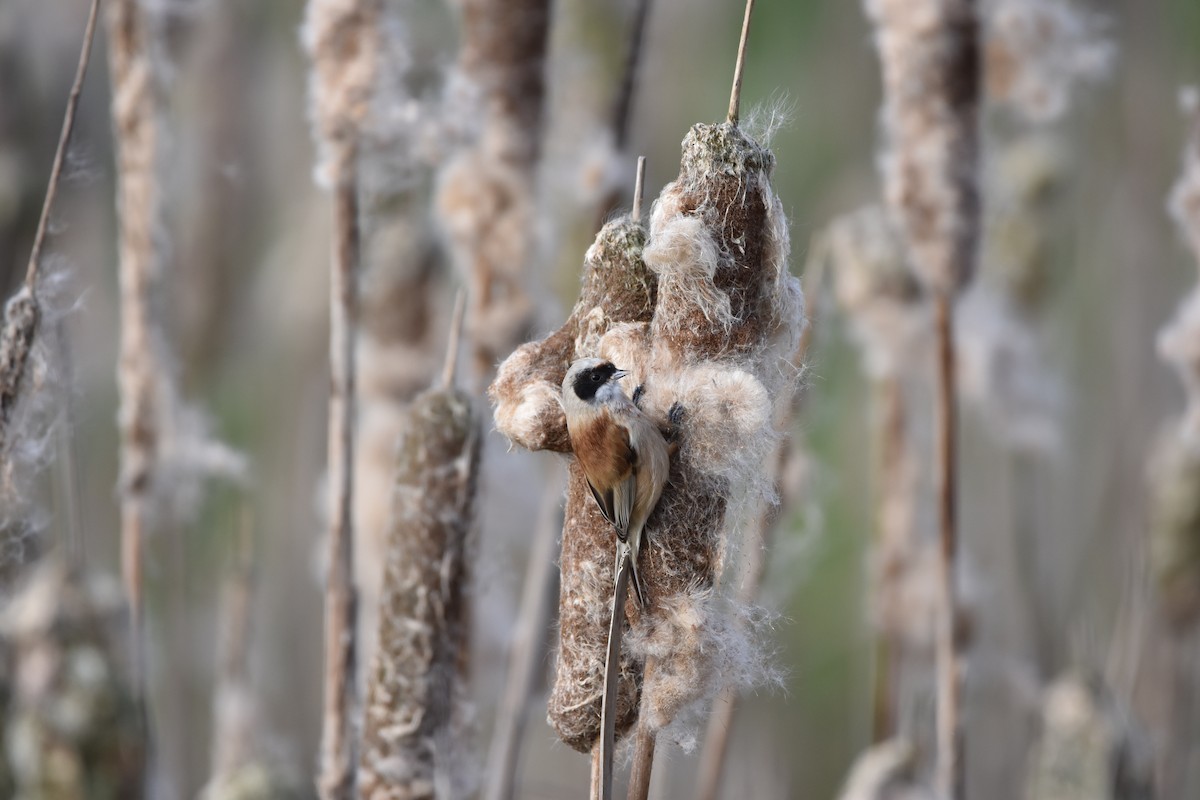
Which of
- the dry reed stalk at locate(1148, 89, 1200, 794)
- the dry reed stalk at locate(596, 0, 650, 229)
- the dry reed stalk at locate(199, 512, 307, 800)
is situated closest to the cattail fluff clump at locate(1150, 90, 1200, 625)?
the dry reed stalk at locate(1148, 89, 1200, 794)

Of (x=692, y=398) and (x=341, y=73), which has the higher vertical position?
(x=341, y=73)

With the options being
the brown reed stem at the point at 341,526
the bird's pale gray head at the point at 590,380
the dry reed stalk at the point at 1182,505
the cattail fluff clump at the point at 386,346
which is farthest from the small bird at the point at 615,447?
the dry reed stalk at the point at 1182,505

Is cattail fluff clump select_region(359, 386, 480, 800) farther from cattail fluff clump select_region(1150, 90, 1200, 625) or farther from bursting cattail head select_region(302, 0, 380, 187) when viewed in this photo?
cattail fluff clump select_region(1150, 90, 1200, 625)

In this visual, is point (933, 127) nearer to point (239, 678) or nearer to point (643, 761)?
point (643, 761)

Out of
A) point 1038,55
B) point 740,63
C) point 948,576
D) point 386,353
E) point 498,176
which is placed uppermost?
point 1038,55

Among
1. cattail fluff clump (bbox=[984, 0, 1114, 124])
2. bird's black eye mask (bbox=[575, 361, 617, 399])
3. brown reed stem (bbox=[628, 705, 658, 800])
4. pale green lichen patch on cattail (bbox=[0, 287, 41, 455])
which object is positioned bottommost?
brown reed stem (bbox=[628, 705, 658, 800])

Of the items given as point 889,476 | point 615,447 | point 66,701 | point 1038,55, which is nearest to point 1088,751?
point 889,476
